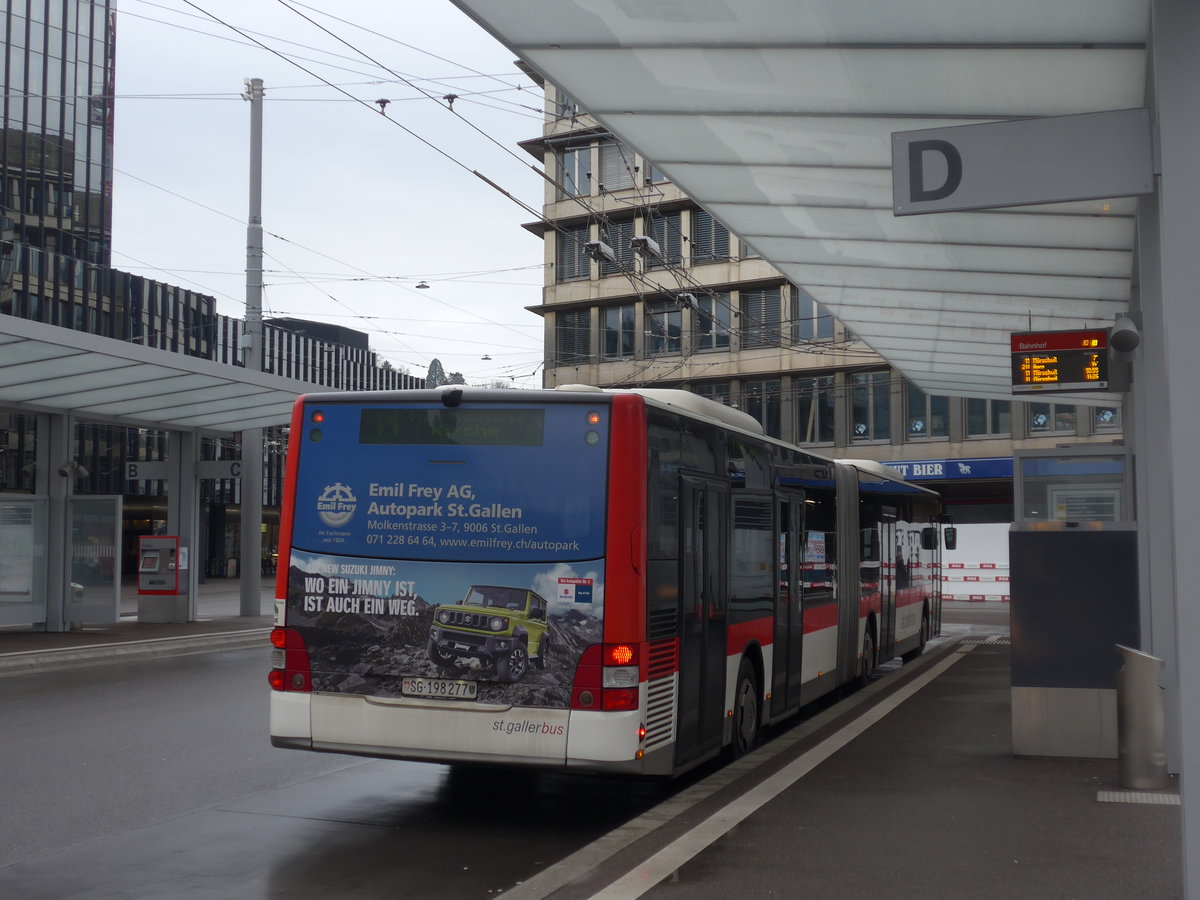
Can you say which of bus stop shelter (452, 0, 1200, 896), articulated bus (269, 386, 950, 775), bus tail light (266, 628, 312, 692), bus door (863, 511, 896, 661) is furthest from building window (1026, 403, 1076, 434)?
bus tail light (266, 628, 312, 692)

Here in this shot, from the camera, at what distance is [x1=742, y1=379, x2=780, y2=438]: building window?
49.6 metres

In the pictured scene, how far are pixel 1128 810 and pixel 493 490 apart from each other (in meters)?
4.17

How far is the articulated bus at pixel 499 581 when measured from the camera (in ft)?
24.8

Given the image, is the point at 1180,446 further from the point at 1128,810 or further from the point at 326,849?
the point at 326,849

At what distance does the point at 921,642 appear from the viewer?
20.7 meters

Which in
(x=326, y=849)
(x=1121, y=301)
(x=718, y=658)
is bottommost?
(x=326, y=849)

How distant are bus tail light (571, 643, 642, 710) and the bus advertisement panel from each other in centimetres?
7

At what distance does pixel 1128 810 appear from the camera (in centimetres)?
765

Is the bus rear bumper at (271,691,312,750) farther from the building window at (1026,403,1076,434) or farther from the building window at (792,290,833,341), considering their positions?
the building window at (792,290,833,341)

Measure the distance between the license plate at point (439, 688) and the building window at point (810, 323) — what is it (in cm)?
4058

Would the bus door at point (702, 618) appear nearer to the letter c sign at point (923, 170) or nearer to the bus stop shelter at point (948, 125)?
the bus stop shelter at point (948, 125)

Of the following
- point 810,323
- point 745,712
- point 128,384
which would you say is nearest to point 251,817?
point 745,712

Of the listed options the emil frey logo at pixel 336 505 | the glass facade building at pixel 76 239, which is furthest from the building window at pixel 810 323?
the emil frey logo at pixel 336 505

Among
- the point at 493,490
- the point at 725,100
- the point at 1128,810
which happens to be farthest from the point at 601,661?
the point at 725,100
